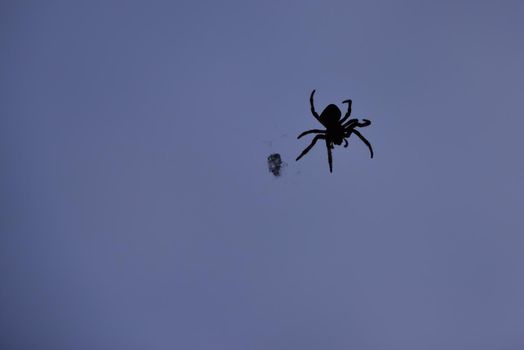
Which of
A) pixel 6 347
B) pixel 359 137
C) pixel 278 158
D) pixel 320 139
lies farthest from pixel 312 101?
pixel 6 347

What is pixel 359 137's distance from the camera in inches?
629

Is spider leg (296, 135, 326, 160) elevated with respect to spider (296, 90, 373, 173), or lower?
lower

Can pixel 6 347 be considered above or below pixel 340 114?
below

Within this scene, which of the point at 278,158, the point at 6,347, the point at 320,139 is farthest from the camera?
the point at 6,347

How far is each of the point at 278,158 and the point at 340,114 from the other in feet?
11.4

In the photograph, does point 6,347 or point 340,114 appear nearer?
point 340,114

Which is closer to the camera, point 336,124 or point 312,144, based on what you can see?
point 312,144

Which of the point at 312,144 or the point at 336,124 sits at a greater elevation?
the point at 336,124

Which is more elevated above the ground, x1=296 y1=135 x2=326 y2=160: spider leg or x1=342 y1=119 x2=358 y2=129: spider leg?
x1=342 y1=119 x2=358 y2=129: spider leg

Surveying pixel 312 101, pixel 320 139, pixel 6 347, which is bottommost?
pixel 6 347

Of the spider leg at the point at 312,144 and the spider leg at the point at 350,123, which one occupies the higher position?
the spider leg at the point at 350,123

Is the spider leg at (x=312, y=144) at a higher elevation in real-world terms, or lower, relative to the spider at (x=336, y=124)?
lower

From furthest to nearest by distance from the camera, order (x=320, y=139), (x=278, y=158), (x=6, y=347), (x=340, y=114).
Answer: (x=6, y=347) < (x=278, y=158) < (x=340, y=114) < (x=320, y=139)

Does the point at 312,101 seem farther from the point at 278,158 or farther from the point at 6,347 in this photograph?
the point at 6,347
